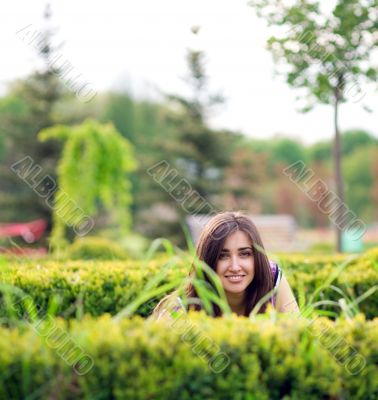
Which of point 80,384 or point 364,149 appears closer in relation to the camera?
point 80,384

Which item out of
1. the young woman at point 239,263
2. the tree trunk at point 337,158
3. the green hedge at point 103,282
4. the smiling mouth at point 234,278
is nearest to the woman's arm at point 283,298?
the young woman at point 239,263

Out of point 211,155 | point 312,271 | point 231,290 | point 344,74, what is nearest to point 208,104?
point 211,155

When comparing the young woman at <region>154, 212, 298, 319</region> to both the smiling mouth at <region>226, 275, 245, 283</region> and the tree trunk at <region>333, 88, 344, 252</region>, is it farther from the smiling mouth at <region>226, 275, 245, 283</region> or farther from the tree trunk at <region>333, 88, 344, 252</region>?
the tree trunk at <region>333, 88, 344, 252</region>

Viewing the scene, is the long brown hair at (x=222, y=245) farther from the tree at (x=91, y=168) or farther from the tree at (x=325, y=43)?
the tree at (x=91, y=168)

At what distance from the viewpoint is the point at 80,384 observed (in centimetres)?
219

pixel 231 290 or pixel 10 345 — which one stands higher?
pixel 10 345

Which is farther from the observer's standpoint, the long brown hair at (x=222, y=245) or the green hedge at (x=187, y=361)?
the long brown hair at (x=222, y=245)

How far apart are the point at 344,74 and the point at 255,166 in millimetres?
23653

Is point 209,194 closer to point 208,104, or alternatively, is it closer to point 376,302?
point 208,104

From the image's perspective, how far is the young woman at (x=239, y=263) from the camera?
3590mm

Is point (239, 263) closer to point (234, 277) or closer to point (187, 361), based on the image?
point (234, 277)

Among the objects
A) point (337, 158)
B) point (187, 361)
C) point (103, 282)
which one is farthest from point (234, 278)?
point (337, 158)

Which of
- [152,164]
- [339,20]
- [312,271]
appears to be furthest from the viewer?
[152,164]

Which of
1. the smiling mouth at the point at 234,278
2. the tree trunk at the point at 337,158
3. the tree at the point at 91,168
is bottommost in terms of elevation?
the tree trunk at the point at 337,158
